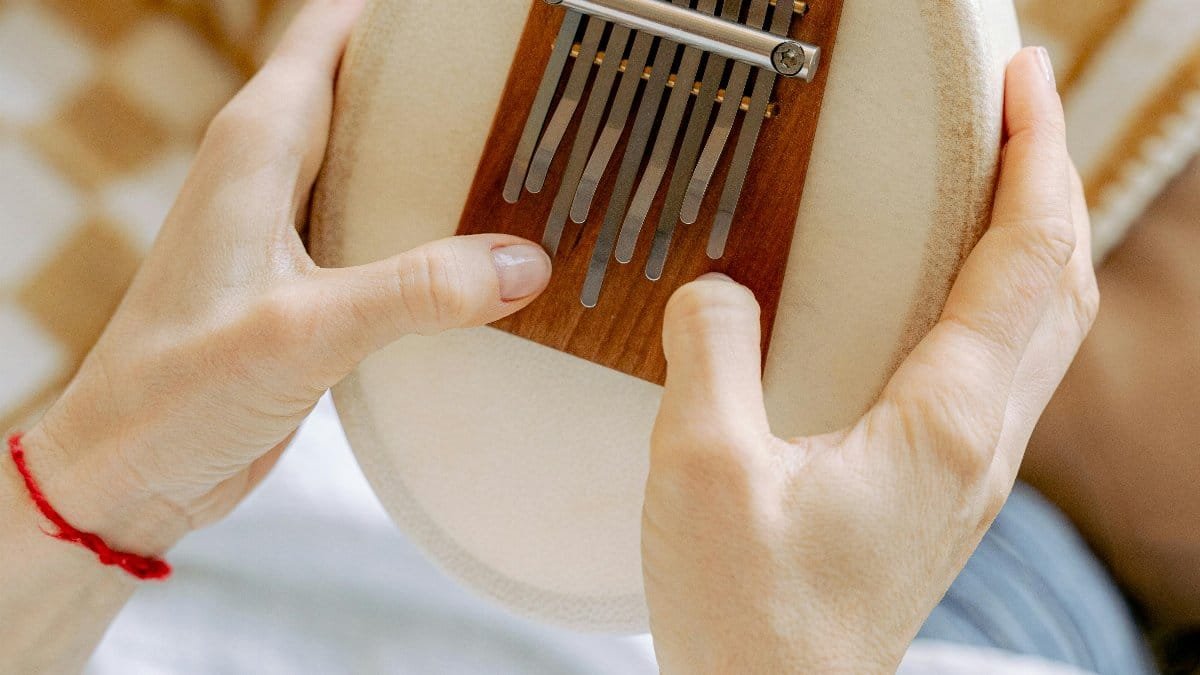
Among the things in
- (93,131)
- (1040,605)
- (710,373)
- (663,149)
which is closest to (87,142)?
(93,131)

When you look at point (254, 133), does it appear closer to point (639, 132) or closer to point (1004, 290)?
point (639, 132)

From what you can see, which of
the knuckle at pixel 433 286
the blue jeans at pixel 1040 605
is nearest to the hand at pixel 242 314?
the knuckle at pixel 433 286

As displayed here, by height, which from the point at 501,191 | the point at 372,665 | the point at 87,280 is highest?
the point at 501,191

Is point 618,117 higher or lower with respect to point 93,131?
higher

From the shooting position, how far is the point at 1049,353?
0.75 metres

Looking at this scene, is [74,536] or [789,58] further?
[74,536]

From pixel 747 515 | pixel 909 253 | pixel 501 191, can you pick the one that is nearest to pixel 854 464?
pixel 747 515

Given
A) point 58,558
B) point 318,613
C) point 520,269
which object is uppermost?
point 520,269

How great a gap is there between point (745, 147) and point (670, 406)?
204 millimetres

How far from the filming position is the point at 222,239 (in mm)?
708

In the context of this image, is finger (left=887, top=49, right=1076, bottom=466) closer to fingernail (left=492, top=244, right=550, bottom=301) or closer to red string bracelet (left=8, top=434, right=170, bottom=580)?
fingernail (left=492, top=244, right=550, bottom=301)

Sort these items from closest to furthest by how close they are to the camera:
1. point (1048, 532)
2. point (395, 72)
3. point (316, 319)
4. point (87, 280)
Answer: point (316, 319)
point (395, 72)
point (1048, 532)
point (87, 280)

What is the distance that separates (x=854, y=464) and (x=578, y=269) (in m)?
→ 0.26

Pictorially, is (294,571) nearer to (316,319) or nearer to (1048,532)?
(316,319)
